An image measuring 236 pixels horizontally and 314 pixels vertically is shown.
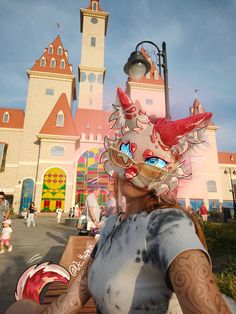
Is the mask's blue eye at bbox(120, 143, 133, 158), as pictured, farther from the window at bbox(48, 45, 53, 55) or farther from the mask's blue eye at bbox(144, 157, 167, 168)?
the window at bbox(48, 45, 53, 55)

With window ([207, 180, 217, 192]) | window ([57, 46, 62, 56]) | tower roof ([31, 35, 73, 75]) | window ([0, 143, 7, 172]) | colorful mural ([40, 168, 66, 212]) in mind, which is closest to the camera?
colorful mural ([40, 168, 66, 212])

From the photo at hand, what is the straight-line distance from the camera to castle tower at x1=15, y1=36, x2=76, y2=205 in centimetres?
2714

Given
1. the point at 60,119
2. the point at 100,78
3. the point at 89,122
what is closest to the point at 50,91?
the point at 60,119

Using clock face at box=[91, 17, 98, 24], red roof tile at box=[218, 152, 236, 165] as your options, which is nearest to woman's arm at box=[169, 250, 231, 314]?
red roof tile at box=[218, 152, 236, 165]

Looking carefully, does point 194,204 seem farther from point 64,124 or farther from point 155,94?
point 64,124

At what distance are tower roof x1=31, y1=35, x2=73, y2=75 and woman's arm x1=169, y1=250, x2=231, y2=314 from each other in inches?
1299

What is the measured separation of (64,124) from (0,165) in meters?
9.46

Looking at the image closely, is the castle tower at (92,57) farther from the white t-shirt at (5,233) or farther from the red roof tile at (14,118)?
the white t-shirt at (5,233)

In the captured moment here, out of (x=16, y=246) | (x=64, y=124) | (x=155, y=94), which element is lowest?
(x=16, y=246)

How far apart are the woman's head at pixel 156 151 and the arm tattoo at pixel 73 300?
0.67 metres

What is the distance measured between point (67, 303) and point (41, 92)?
3162cm

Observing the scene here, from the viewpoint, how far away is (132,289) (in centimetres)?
91

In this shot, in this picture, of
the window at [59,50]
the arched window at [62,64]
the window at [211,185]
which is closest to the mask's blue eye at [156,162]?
the window at [211,185]

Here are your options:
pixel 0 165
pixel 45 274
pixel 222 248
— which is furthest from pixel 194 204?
pixel 45 274
